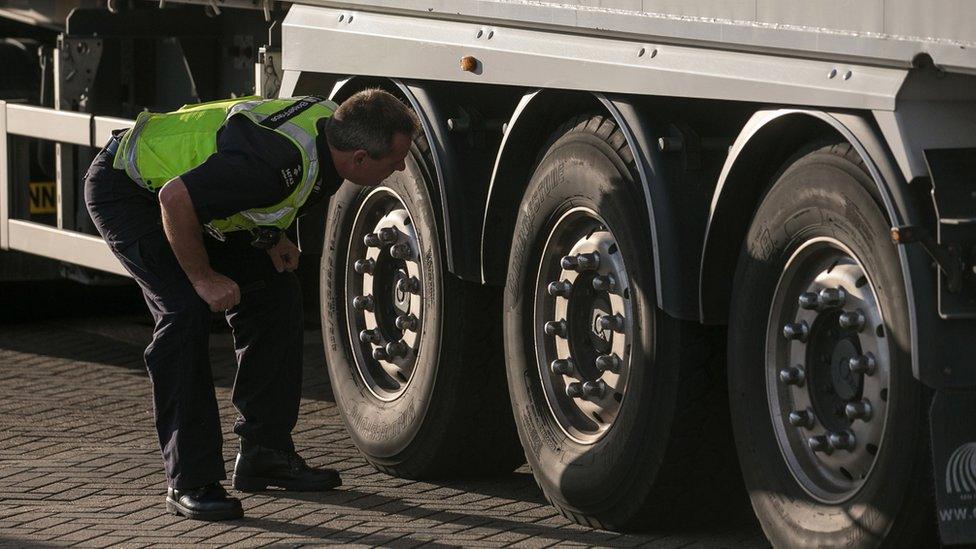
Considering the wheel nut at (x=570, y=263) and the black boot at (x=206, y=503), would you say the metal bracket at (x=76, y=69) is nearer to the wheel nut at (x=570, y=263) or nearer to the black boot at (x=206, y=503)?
the black boot at (x=206, y=503)

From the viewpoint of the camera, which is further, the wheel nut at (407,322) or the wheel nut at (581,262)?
the wheel nut at (407,322)

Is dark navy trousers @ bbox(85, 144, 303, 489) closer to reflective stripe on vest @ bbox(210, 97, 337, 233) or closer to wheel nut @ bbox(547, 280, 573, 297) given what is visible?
reflective stripe on vest @ bbox(210, 97, 337, 233)

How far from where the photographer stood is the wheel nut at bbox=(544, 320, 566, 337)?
573 cm

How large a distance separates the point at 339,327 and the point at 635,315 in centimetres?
174

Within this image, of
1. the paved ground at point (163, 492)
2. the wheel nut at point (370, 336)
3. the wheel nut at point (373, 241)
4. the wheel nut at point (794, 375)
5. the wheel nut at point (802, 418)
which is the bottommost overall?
the paved ground at point (163, 492)

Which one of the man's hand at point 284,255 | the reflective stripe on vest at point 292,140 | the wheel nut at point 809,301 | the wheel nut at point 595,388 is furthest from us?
the man's hand at point 284,255

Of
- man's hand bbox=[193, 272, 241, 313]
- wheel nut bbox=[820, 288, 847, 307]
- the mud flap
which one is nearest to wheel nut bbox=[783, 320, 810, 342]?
wheel nut bbox=[820, 288, 847, 307]

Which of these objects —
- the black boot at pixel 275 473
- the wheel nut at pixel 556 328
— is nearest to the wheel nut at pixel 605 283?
the wheel nut at pixel 556 328

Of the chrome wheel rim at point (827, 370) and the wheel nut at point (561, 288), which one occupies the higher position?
the wheel nut at point (561, 288)

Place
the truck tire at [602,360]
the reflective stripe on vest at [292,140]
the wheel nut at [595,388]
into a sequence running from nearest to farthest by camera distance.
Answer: the truck tire at [602,360]
the wheel nut at [595,388]
the reflective stripe on vest at [292,140]

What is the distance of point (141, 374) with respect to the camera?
28.8ft

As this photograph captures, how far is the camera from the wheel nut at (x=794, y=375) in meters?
4.85

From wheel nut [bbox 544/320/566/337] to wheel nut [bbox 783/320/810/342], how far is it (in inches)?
40.2

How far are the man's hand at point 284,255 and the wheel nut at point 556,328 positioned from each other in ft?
3.08
